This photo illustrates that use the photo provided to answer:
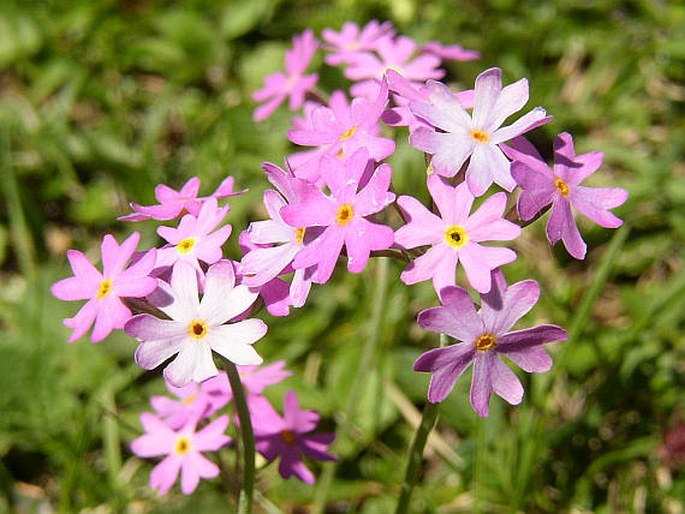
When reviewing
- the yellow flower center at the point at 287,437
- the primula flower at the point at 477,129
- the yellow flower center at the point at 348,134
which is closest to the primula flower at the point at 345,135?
the yellow flower center at the point at 348,134

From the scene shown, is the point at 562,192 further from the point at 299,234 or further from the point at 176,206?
the point at 176,206

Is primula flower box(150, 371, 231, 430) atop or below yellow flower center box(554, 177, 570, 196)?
below

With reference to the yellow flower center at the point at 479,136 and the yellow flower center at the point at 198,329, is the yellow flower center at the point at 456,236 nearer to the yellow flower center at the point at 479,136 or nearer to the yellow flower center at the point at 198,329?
the yellow flower center at the point at 479,136

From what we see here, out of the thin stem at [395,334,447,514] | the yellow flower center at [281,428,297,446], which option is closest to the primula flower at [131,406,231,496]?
the yellow flower center at [281,428,297,446]

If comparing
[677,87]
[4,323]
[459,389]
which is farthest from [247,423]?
[677,87]

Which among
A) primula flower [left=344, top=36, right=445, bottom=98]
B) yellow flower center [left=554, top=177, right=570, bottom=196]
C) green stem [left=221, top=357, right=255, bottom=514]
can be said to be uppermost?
yellow flower center [left=554, top=177, right=570, bottom=196]

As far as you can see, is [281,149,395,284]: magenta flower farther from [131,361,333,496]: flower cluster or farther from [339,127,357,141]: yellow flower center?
[131,361,333,496]: flower cluster

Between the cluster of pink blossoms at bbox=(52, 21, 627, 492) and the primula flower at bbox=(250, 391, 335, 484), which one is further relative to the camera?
the primula flower at bbox=(250, 391, 335, 484)
